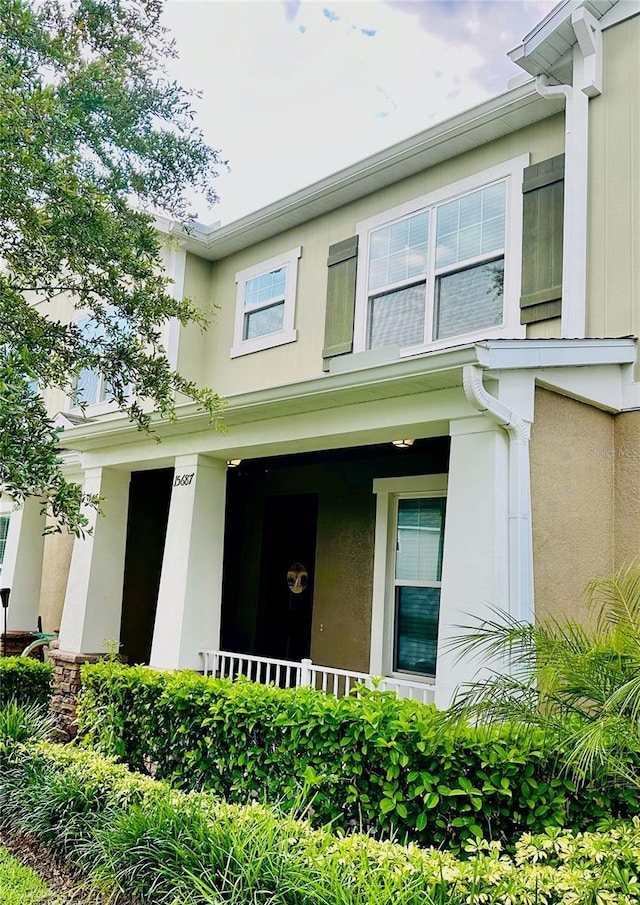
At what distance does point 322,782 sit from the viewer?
4586 mm

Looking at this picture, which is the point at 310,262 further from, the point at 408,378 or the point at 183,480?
the point at 408,378

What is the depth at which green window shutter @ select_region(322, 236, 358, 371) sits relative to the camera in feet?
27.9

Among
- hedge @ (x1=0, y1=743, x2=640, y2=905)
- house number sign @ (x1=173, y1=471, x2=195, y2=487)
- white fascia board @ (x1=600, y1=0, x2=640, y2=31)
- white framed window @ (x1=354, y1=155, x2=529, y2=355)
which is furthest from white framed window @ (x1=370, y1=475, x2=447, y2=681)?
white fascia board @ (x1=600, y1=0, x2=640, y2=31)

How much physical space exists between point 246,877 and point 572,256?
5.21 metres

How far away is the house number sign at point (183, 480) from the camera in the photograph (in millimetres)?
7773

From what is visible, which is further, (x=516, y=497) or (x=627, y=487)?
(x=627, y=487)

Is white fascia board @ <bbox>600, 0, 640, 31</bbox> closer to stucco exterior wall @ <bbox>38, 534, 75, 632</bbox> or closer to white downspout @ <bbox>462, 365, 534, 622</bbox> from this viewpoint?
white downspout @ <bbox>462, 365, 534, 622</bbox>

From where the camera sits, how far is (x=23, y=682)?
8484 mm

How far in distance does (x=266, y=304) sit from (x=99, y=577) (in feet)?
13.3

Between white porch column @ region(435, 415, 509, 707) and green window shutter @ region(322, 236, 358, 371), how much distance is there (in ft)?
11.6

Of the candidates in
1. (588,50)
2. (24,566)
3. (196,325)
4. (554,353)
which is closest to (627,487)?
(554,353)

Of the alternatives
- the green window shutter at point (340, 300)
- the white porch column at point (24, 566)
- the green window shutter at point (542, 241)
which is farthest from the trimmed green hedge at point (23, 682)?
the green window shutter at point (542, 241)

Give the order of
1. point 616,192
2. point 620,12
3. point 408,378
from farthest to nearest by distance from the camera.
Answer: point 620,12 → point 616,192 → point 408,378

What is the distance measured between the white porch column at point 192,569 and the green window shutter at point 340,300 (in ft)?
6.37
